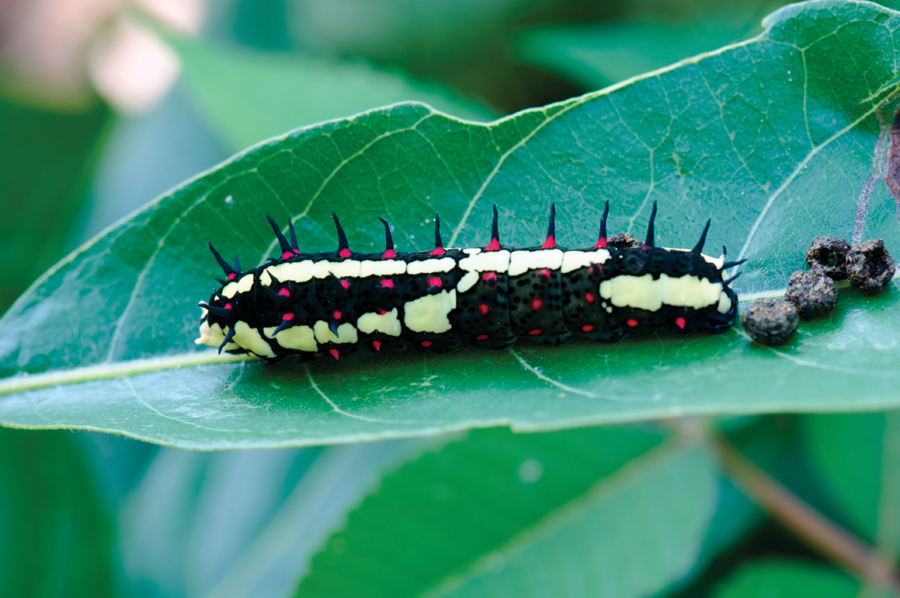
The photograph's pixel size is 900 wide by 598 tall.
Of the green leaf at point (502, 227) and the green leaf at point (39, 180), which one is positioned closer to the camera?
the green leaf at point (502, 227)

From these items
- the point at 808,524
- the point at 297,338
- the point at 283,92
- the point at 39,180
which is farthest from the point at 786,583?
the point at 39,180

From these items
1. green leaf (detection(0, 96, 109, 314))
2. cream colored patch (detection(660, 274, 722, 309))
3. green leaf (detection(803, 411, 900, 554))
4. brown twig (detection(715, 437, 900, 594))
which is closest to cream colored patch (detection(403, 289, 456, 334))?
cream colored patch (detection(660, 274, 722, 309))

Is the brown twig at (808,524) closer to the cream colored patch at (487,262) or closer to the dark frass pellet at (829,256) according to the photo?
the dark frass pellet at (829,256)

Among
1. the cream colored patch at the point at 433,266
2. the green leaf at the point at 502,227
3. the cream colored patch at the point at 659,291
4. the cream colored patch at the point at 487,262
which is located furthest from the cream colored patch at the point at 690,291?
the cream colored patch at the point at 433,266

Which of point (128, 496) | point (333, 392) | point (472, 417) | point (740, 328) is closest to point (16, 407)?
point (333, 392)

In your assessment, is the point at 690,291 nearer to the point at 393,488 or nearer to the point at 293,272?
the point at 293,272

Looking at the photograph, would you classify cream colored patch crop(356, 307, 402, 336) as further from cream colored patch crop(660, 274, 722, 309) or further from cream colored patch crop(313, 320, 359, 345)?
cream colored patch crop(660, 274, 722, 309)

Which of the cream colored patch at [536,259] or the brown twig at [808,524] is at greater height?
the cream colored patch at [536,259]
